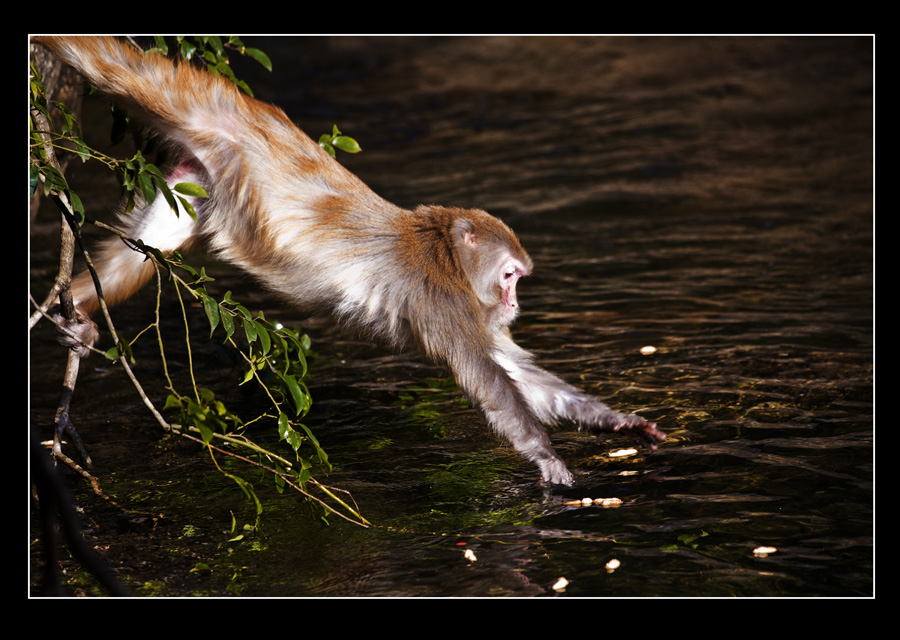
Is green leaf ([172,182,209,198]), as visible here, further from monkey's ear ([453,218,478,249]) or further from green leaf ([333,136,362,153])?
monkey's ear ([453,218,478,249])

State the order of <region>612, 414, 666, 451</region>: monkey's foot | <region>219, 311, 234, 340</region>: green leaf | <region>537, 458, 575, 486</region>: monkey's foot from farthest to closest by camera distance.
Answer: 1. <region>612, 414, 666, 451</region>: monkey's foot
2. <region>537, 458, 575, 486</region>: monkey's foot
3. <region>219, 311, 234, 340</region>: green leaf

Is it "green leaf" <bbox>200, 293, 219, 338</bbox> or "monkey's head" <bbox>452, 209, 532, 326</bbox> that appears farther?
"monkey's head" <bbox>452, 209, 532, 326</bbox>

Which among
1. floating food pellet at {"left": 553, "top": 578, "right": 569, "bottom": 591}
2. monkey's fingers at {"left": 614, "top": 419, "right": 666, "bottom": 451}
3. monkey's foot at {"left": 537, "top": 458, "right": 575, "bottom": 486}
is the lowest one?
floating food pellet at {"left": 553, "top": 578, "right": 569, "bottom": 591}

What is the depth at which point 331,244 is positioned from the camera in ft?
17.6

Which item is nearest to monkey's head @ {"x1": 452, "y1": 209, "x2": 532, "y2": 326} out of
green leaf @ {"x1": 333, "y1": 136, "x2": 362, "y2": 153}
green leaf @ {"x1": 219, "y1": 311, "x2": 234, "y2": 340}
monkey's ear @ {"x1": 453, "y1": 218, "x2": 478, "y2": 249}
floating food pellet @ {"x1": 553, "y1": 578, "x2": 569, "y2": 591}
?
monkey's ear @ {"x1": 453, "y1": 218, "x2": 478, "y2": 249}

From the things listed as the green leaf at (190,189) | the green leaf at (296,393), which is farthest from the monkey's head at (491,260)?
the green leaf at (190,189)

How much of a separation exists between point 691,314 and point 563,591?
3.83 m

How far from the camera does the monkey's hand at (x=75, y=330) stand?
4828 mm

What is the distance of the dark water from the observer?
4492mm

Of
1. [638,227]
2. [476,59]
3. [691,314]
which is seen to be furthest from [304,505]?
[476,59]

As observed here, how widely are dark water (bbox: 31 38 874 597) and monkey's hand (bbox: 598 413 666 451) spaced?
6.7 inches

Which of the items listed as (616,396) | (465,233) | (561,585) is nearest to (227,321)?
(465,233)

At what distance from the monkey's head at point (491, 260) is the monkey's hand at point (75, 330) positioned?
6.57 feet

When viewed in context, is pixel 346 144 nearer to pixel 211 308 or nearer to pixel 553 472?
pixel 211 308
